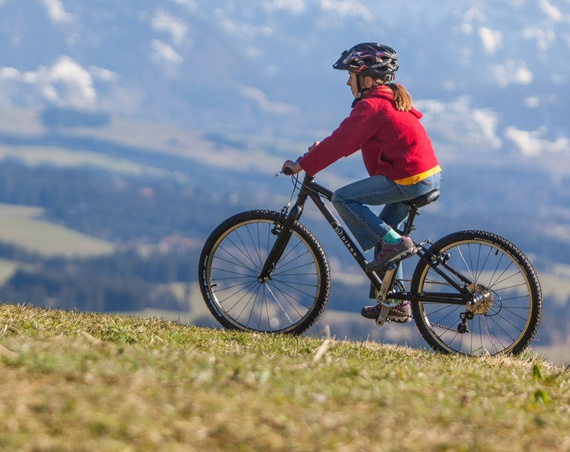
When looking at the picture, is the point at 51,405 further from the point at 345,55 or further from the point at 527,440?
the point at 345,55

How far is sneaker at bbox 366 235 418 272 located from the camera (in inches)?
328

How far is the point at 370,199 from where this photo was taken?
8.40 m

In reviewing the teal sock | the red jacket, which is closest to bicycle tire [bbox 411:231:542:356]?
the teal sock

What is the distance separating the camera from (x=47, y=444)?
3.37m

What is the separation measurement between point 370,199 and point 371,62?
5.02ft

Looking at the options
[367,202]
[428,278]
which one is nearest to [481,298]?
[428,278]

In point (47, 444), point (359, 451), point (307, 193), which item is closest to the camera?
Result: point (47, 444)

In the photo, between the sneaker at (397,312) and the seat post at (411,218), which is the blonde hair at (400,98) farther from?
the sneaker at (397,312)

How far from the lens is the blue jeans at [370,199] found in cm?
834

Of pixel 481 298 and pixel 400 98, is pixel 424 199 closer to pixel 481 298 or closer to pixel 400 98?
pixel 400 98

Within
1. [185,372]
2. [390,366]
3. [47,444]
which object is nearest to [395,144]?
[390,366]

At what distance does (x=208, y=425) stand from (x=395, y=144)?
5169 mm

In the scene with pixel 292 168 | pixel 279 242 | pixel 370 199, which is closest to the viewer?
pixel 370 199

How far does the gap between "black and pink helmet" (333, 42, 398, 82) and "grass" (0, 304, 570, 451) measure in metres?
3.65
